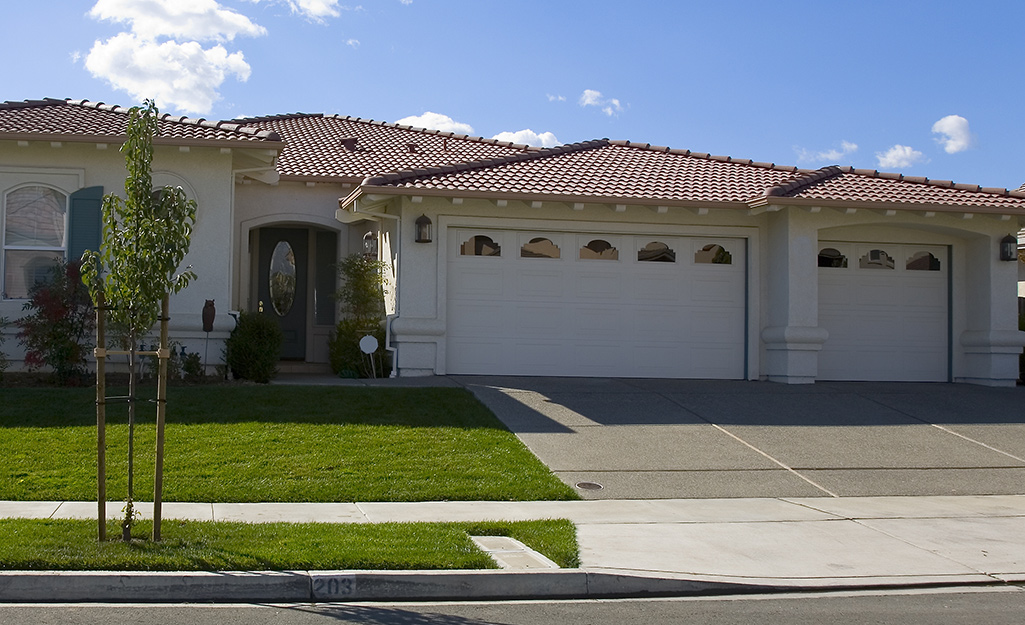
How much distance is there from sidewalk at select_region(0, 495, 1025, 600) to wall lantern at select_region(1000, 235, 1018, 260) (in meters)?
7.60

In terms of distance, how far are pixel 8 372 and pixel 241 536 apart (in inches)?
331

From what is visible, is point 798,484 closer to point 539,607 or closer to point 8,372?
point 539,607

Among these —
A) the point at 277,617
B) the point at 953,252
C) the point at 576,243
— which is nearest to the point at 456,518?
the point at 277,617

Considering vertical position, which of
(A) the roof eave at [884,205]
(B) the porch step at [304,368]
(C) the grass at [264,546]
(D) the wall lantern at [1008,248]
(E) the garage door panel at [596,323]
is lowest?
(C) the grass at [264,546]

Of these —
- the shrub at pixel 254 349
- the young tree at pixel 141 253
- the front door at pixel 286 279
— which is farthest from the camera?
the front door at pixel 286 279

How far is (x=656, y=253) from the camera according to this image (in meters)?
16.3

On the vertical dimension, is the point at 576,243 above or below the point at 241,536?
above

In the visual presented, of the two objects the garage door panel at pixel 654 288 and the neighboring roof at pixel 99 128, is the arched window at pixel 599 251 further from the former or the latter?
the neighboring roof at pixel 99 128

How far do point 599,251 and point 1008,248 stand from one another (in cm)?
661

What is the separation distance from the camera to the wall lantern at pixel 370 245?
1758cm

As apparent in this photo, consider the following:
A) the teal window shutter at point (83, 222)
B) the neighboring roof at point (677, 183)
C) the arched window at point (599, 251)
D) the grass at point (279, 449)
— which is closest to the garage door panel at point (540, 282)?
the arched window at point (599, 251)

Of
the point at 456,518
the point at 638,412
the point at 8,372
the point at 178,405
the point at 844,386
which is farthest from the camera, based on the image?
the point at 844,386

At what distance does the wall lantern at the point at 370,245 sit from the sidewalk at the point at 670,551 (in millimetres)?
9196

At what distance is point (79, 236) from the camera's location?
47.4 ft
